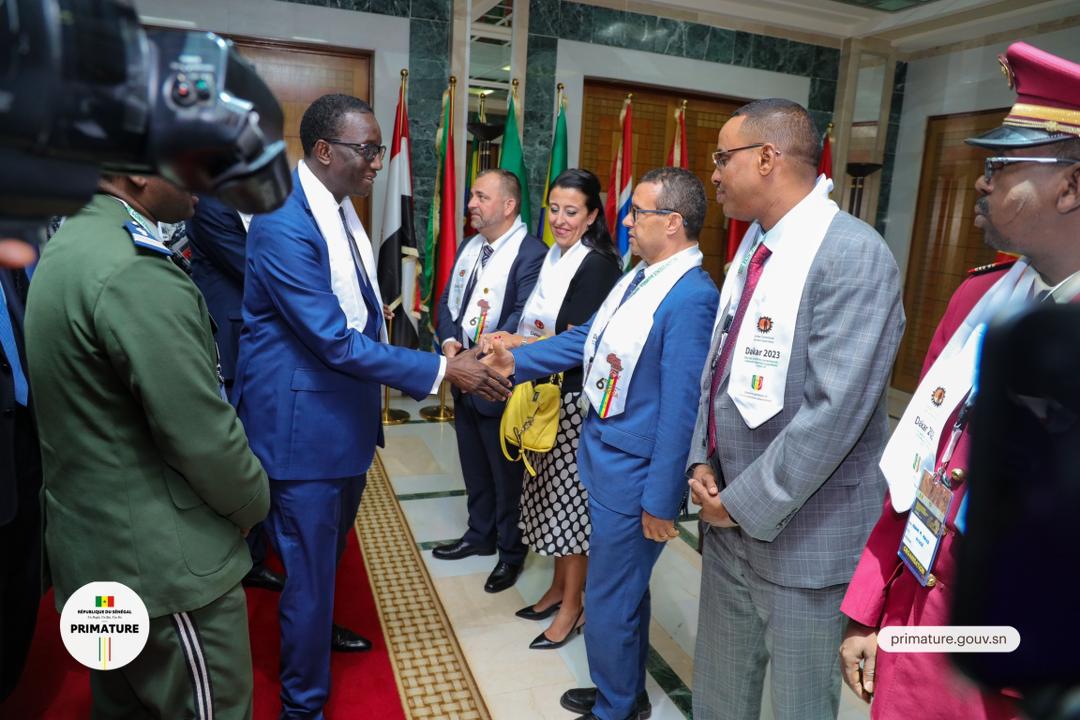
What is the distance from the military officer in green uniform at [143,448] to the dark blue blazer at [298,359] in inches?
15.1

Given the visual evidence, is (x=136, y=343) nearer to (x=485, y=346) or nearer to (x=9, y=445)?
(x=9, y=445)

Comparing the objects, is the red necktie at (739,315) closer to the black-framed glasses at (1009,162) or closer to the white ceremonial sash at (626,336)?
the white ceremonial sash at (626,336)

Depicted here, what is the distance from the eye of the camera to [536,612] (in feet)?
8.22

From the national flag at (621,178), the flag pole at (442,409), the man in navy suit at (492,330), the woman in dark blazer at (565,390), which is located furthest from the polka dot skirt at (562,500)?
the national flag at (621,178)

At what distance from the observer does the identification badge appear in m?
0.99

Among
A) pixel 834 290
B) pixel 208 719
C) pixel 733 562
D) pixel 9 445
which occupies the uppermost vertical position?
pixel 834 290

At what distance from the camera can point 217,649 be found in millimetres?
1326

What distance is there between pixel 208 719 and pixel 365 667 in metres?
0.91

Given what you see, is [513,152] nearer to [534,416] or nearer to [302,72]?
[302,72]

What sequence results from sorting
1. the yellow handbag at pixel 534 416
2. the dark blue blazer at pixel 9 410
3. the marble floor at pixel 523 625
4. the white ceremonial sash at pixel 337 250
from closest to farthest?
the dark blue blazer at pixel 9 410 < the white ceremonial sash at pixel 337 250 < the marble floor at pixel 523 625 < the yellow handbag at pixel 534 416

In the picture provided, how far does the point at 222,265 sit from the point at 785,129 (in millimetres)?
2039

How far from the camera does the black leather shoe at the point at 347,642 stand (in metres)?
2.26

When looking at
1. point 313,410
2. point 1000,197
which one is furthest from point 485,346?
point 1000,197

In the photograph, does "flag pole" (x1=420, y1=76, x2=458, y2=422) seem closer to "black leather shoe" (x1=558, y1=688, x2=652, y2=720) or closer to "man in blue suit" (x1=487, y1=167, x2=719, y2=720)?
"black leather shoe" (x1=558, y1=688, x2=652, y2=720)
